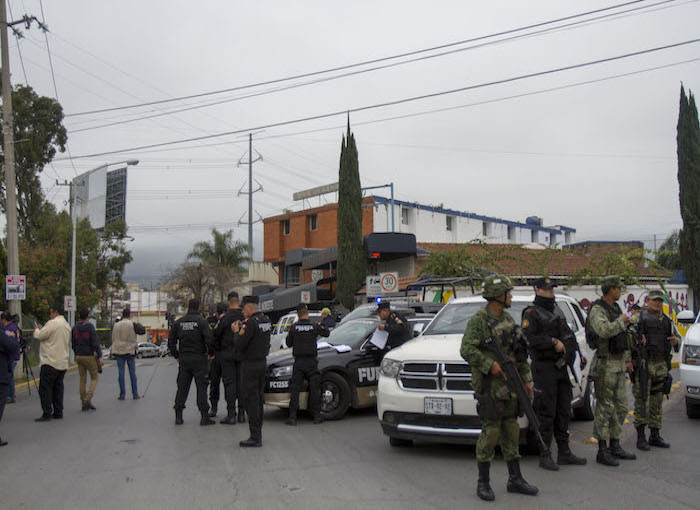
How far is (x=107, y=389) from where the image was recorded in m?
16.3

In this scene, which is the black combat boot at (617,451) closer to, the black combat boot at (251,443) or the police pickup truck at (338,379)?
the police pickup truck at (338,379)

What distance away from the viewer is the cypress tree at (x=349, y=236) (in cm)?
3516

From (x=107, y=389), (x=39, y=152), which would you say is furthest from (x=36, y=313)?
(x=107, y=389)

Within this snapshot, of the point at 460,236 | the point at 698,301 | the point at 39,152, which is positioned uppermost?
the point at 39,152

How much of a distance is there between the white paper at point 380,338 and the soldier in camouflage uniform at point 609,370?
3737mm

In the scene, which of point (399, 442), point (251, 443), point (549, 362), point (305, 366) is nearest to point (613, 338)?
point (549, 362)

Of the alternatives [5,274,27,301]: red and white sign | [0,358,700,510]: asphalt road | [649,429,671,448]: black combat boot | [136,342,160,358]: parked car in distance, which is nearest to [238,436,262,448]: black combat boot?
[0,358,700,510]: asphalt road

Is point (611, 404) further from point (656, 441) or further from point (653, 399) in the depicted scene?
point (656, 441)

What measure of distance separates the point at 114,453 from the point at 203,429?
1747 mm

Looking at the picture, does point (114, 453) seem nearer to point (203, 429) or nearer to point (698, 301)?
point (203, 429)

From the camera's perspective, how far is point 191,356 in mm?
10031

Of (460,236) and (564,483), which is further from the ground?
(460,236)

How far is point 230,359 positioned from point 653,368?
19.7 feet

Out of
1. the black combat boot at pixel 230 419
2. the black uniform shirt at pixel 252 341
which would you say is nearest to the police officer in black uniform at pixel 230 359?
the black combat boot at pixel 230 419
